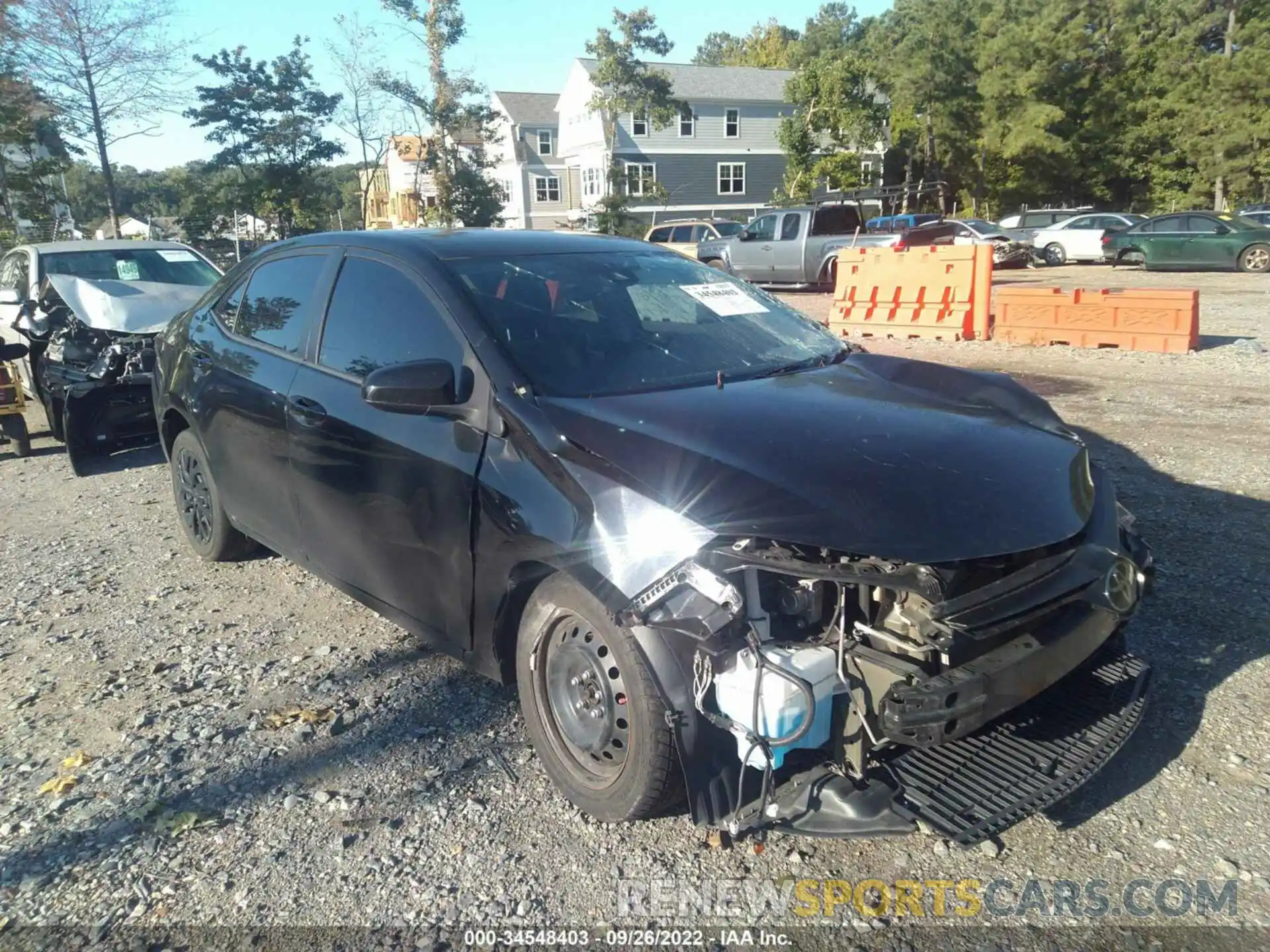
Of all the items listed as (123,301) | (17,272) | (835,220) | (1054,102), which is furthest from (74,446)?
(1054,102)

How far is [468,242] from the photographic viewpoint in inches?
156

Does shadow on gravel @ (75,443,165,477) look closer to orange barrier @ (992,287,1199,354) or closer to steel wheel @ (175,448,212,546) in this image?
steel wheel @ (175,448,212,546)

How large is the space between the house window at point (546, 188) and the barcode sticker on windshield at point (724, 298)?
48.6 metres

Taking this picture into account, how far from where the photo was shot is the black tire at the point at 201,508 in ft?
16.5

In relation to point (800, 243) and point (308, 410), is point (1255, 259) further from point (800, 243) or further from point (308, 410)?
point (308, 410)

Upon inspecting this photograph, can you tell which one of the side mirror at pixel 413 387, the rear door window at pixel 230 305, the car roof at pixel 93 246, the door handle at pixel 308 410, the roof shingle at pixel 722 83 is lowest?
the door handle at pixel 308 410

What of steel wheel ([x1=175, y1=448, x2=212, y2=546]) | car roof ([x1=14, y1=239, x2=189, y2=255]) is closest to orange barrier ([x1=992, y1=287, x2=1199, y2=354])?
car roof ([x1=14, y1=239, x2=189, y2=255])

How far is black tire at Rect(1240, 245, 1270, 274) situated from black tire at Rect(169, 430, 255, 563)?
2456 centimetres

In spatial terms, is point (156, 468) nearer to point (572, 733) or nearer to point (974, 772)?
point (572, 733)

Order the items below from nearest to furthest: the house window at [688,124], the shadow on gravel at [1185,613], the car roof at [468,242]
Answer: the shadow on gravel at [1185,613], the car roof at [468,242], the house window at [688,124]

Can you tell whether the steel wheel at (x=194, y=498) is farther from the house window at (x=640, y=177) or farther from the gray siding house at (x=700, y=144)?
the gray siding house at (x=700, y=144)

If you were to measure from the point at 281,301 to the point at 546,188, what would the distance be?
48695mm

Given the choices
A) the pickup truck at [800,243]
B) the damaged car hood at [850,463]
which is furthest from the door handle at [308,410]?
the pickup truck at [800,243]

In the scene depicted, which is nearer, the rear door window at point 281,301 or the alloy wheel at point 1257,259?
the rear door window at point 281,301
